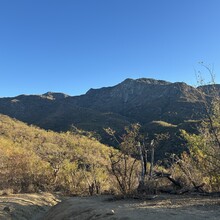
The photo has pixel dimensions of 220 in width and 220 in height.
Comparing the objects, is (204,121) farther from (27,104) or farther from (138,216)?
(27,104)

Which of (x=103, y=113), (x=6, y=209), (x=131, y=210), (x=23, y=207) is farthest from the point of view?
(x=103, y=113)

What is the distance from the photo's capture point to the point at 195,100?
15.6 meters

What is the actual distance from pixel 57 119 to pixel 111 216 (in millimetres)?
138472

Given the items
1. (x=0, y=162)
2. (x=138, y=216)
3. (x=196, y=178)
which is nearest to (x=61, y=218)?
(x=138, y=216)

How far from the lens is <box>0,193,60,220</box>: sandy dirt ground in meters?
17.4

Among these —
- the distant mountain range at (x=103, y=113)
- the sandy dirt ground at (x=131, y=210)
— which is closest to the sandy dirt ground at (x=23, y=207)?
the sandy dirt ground at (x=131, y=210)

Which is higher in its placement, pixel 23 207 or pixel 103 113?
pixel 103 113

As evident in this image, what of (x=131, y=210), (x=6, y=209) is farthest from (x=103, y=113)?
(x=131, y=210)

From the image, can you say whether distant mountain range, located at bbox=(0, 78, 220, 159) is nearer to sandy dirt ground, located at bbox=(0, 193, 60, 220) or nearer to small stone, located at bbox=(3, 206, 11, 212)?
sandy dirt ground, located at bbox=(0, 193, 60, 220)

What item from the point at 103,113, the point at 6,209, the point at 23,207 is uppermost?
the point at 103,113

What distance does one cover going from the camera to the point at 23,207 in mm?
19312

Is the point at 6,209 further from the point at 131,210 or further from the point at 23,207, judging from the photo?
the point at 131,210

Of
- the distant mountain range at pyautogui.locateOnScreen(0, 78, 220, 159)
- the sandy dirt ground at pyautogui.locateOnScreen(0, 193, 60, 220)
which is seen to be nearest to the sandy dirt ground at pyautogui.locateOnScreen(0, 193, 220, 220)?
the sandy dirt ground at pyautogui.locateOnScreen(0, 193, 60, 220)

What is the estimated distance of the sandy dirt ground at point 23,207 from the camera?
17.4 metres
